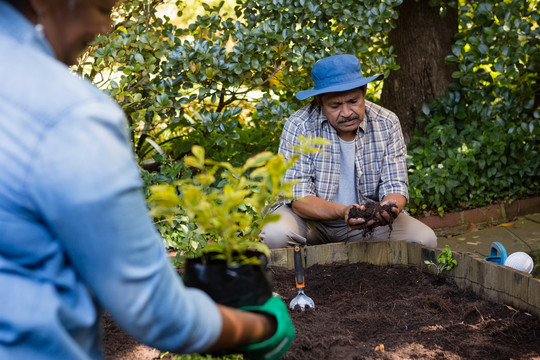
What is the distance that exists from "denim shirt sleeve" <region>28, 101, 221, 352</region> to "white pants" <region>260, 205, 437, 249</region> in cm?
276

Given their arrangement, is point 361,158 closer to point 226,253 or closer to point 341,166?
point 341,166

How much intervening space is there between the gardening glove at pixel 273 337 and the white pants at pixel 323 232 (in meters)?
2.38

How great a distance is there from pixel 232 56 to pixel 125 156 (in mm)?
3487

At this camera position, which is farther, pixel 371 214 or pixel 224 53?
pixel 224 53

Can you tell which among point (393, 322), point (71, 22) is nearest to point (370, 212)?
point (393, 322)

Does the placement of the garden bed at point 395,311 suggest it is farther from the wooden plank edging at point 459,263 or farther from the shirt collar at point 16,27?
the shirt collar at point 16,27

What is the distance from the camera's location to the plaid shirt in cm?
387

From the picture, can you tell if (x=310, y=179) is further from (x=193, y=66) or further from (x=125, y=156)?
(x=125, y=156)

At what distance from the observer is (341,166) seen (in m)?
3.99

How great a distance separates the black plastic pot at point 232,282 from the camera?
1437mm

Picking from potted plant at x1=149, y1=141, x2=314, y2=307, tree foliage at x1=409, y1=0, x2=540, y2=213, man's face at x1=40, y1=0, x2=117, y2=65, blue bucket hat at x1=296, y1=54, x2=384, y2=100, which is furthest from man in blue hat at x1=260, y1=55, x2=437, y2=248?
man's face at x1=40, y1=0, x2=117, y2=65

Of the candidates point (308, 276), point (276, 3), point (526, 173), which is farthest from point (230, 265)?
point (526, 173)

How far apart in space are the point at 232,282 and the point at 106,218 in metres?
0.59

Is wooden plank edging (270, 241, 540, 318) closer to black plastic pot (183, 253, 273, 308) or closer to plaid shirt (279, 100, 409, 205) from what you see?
plaid shirt (279, 100, 409, 205)
